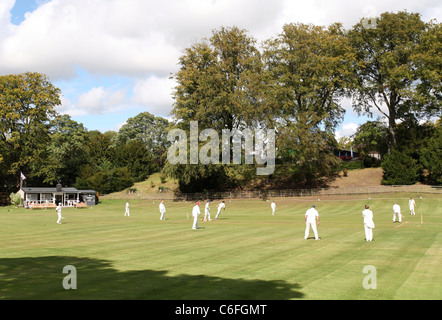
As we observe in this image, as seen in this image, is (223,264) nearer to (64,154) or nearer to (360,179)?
(360,179)

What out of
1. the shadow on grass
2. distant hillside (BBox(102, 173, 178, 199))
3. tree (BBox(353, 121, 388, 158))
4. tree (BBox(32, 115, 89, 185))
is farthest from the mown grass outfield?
distant hillside (BBox(102, 173, 178, 199))

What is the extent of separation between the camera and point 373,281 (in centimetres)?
1282

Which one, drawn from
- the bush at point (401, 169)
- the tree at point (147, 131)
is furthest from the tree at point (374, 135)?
the tree at point (147, 131)

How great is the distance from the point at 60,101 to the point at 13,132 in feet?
36.6

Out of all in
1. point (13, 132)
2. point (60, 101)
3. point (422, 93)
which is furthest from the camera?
point (60, 101)

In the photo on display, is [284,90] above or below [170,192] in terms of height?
above

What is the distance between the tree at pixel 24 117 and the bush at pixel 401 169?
64.0 metres

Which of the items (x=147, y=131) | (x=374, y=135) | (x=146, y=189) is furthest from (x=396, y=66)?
(x=147, y=131)

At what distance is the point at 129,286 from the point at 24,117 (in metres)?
76.8

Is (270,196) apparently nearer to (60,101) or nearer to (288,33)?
(288,33)

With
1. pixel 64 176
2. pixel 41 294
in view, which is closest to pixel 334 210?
pixel 41 294

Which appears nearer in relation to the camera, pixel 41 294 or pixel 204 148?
pixel 41 294

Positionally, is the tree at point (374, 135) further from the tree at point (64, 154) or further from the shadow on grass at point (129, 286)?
the shadow on grass at point (129, 286)

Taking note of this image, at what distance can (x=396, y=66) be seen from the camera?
68000mm
